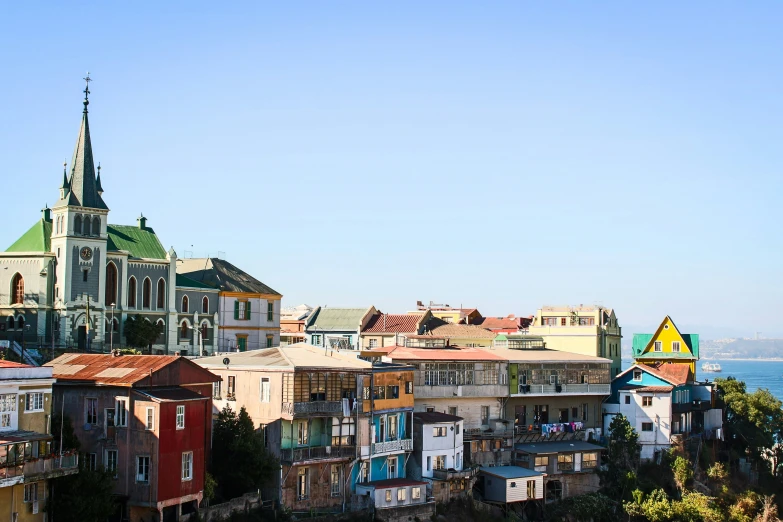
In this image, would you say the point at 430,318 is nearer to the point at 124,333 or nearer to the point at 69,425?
the point at 124,333

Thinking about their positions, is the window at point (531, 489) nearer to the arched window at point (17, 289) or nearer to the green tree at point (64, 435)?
the green tree at point (64, 435)

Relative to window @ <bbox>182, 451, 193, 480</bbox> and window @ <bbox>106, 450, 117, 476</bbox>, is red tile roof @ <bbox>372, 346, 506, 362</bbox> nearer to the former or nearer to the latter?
window @ <bbox>182, 451, 193, 480</bbox>

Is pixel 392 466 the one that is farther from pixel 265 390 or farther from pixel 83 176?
pixel 83 176

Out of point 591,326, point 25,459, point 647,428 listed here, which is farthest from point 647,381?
point 25,459

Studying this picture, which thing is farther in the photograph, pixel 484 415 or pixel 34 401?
pixel 484 415

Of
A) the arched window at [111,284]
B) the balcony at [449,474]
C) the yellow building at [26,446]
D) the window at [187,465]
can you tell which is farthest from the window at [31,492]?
the arched window at [111,284]

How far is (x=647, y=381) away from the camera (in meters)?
74.0

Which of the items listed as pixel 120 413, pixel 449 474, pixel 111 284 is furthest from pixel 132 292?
pixel 120 413

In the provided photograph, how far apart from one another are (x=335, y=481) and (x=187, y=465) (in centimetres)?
1032

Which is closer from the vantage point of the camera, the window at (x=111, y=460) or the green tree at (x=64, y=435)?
the green tree at (x=64, y=435)

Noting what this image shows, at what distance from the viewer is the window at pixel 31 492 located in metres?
41.7

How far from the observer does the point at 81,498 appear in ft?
139

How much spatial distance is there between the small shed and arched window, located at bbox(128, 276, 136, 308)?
29.1 meters

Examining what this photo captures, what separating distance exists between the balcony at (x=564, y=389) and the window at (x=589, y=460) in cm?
518
